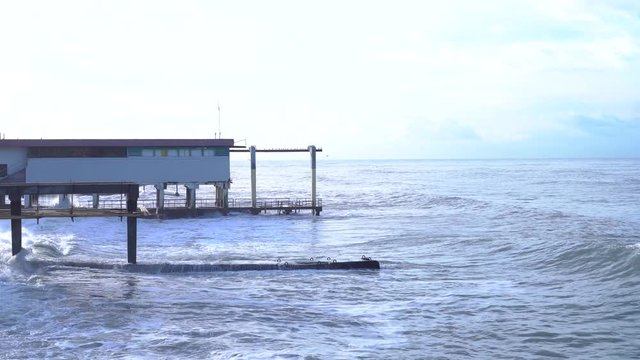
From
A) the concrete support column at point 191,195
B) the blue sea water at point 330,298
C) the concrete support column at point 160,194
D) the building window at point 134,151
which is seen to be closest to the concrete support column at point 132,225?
the blue sea water at point 330,298

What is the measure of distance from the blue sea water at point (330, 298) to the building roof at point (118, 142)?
7.10 m

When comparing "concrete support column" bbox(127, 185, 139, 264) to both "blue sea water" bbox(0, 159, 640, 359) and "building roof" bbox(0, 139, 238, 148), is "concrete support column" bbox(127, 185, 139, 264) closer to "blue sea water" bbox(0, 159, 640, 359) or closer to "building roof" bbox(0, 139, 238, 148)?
"blue sea water" bbox(0, 159, 640, 359)

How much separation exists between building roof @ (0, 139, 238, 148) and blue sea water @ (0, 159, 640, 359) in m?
7.10

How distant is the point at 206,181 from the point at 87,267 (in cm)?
2442

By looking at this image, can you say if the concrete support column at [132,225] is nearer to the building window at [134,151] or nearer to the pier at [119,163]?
the pier at [119,163]

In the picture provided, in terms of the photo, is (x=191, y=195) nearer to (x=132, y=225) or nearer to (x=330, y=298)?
(x=132, y=225)

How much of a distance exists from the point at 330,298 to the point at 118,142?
30.5 m

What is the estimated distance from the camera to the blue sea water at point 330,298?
52.9ft

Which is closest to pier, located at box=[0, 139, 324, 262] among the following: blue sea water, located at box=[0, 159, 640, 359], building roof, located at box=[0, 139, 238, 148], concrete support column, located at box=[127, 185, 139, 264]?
building roof, located at box=[0, 139, 238, 148]

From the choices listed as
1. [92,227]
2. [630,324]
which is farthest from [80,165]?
[630,324]

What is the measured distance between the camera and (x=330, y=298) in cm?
2181

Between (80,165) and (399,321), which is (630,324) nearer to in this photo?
(399,321)

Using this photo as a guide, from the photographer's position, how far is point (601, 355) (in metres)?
15.8

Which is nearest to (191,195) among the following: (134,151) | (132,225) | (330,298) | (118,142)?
(134,151)
